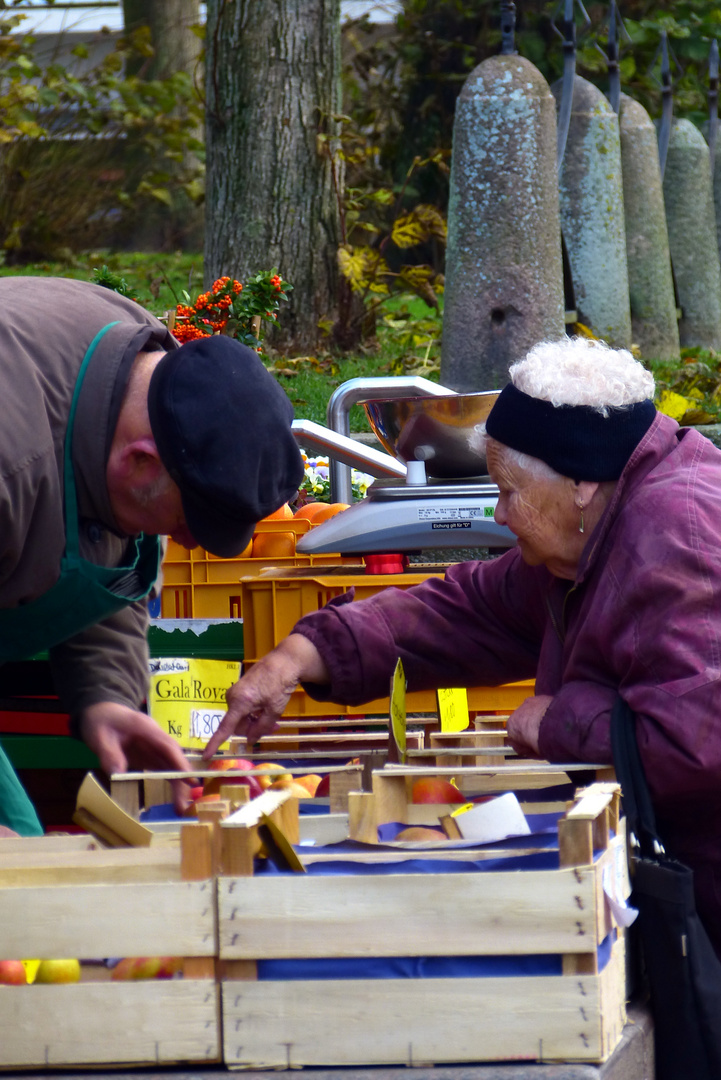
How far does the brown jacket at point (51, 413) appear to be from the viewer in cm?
195

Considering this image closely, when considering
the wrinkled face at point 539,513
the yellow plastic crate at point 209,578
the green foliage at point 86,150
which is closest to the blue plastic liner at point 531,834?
the wrinkled face at point 539,513

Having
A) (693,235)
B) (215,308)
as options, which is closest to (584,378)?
(215,308)

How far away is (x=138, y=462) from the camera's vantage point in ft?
6.72

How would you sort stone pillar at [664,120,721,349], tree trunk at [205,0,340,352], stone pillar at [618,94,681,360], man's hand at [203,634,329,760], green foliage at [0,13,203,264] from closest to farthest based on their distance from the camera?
1. man's hand at [203,634,329,760]
2. tree trunk at [205,0,340,352]
3. stone pillar at [618,94,681,360]
4. stone pillar at [664,120,721,349]
5. green foliage at [0,13,203,264]

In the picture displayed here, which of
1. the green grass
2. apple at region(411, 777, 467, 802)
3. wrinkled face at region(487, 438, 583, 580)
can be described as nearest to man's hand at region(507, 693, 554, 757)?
apple at region(411, 777, 467, 802)

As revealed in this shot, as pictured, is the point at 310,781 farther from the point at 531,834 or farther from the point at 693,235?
the point at 693,235

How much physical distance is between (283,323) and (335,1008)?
6.03m

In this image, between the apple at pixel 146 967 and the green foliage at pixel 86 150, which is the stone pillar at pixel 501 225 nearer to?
the apple at pixel 146 967

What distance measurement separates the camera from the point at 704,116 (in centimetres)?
1095

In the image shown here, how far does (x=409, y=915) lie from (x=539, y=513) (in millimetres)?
941

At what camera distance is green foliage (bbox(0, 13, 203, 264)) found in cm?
1060

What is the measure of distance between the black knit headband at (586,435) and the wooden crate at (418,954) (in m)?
0.84

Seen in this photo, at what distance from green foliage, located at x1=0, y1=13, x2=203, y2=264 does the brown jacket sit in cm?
844

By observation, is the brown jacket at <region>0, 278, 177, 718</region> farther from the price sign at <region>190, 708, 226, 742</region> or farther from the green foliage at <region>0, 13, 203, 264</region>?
the green foliage at <region>0, 13, 203, 264</region>
